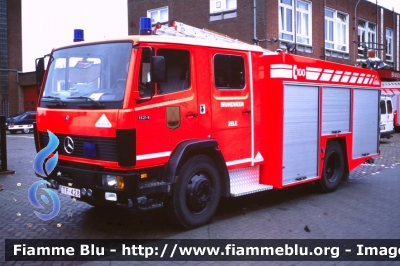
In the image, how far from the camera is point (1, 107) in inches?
1594

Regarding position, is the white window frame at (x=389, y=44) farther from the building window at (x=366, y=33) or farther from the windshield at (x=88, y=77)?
the windshield at (x=88, y=77)

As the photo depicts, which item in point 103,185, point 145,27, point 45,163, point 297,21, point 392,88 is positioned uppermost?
point 297,21

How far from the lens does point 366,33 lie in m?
Result: 31.7

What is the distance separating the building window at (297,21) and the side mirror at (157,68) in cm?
1785

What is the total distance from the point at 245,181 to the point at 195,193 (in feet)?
4.71

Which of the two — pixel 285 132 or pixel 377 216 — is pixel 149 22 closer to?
pixel 285 132

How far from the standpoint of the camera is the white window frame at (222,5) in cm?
2287

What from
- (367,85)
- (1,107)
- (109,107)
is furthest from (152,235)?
(1,107)

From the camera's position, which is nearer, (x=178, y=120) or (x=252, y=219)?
(x=178, y=120)

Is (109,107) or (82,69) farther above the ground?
(82,69)

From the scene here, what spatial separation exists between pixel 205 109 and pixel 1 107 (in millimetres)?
38210

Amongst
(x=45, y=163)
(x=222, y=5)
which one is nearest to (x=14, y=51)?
(x=222, y=5)

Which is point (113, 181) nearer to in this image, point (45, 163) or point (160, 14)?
point (45, 163)

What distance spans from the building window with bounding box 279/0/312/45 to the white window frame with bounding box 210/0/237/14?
2397mm
